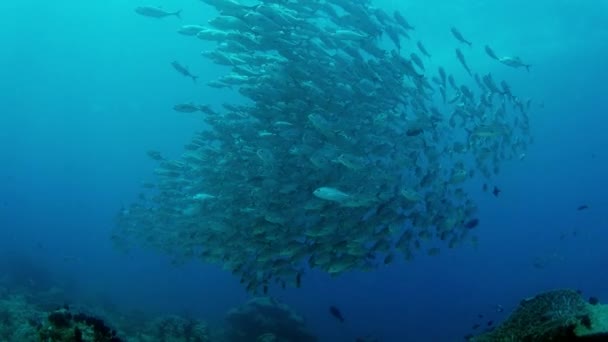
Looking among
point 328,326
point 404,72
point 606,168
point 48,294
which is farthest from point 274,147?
point 606,168

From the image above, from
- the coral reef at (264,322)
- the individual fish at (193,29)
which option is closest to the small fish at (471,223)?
the individual fish at (193,29)

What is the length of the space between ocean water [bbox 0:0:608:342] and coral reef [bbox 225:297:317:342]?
8.01 m

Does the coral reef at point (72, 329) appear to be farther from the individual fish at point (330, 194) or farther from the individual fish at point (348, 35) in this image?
the individual fish at point (348, 35)

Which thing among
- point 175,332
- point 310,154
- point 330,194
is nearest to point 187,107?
point 310,154

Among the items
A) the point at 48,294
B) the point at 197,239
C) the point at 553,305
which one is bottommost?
the point at 48,294

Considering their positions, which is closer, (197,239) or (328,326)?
(197,239)

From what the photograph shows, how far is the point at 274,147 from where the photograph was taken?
1183 cm

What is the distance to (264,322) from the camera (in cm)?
1842

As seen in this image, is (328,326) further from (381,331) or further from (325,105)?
(325,105)

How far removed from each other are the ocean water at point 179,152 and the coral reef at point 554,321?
7332mm

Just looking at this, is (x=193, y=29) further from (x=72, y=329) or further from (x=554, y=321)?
(x=554, y=321)

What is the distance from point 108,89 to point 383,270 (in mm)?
56988

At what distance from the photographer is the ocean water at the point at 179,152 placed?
31.5 metres

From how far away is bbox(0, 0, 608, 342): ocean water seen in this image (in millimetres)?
31547
